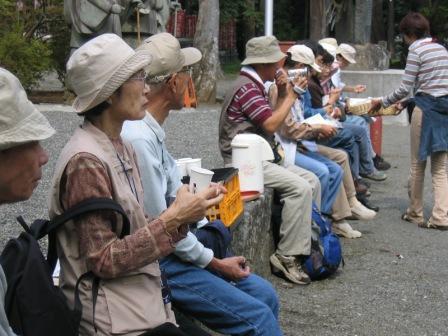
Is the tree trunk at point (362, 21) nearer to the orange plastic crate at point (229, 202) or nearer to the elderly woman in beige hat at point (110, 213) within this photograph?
the orange plastic crate at point (229, 202)

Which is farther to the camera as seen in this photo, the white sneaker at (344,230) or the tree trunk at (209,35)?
the tree trunk at (209,35)

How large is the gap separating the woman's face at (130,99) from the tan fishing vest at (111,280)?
0.13 metres

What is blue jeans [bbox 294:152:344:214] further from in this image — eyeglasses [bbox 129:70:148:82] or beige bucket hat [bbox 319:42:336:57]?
eyeglasses [bbox 129:70:148:82]

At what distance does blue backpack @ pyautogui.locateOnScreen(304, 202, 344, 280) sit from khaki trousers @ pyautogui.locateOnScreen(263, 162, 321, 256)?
88 millimetres

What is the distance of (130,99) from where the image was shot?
2.77 metres

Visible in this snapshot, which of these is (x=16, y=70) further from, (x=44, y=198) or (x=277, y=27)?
(x=277, y=27)

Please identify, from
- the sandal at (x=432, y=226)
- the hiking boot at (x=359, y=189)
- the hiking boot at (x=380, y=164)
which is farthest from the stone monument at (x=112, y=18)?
the sandal at (x=432, y=226)

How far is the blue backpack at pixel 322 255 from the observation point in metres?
5.35

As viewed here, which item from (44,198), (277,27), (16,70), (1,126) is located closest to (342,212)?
(44,198)

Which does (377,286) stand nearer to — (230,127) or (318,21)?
(230,127)

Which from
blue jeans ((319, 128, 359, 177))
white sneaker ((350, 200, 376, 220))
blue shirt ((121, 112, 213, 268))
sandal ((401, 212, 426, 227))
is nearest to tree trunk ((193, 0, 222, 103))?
blue jeans ((319, 128, 359, 177))

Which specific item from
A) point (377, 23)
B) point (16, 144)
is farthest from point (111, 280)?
point (377, 23)

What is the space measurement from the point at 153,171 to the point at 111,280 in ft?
2.25

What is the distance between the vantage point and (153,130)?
3.30m
